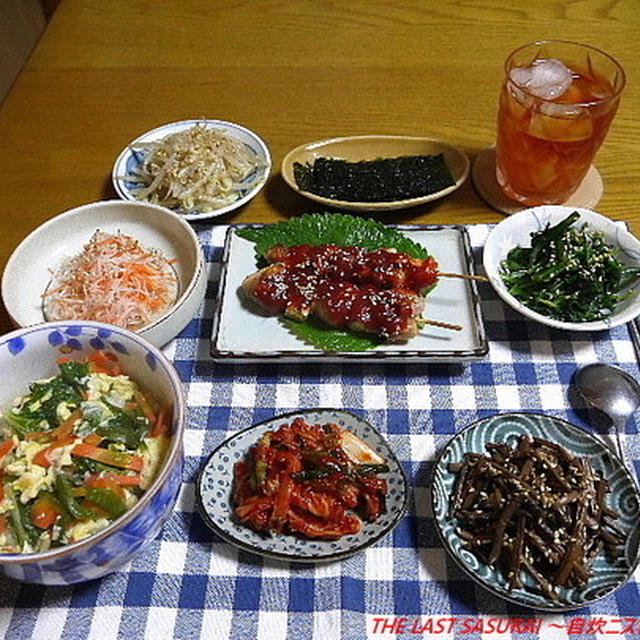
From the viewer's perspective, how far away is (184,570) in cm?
137

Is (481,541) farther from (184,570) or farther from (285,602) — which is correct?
(184,570)

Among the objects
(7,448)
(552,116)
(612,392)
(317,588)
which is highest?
(552,116)

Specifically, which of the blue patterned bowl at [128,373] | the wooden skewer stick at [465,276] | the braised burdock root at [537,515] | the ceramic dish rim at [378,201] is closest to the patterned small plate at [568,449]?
the braised burdock root at [537,515]

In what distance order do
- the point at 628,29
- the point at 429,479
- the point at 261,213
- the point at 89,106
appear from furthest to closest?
1. the point at 628,29
2. the point at 89,106
3. the point at 261,213
4. the point at 429,479

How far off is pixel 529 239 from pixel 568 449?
0.71 m

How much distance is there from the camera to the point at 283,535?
138 cm

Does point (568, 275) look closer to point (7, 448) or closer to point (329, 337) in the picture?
point (329, 337)

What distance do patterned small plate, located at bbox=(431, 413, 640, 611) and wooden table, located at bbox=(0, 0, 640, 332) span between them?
87cm

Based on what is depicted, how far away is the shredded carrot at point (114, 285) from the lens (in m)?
1.76

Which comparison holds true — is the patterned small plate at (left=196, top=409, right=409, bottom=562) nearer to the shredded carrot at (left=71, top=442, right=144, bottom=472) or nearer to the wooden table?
the shredded carrot at (left=71, top=442, right=144, bottom=472)

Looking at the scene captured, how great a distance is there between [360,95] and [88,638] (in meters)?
2.16

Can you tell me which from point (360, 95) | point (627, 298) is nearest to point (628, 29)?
point (360, 95)

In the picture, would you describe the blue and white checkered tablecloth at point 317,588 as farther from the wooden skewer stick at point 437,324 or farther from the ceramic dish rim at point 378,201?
the ceramic dish rim at point 378,201

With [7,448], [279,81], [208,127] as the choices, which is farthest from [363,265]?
[279,81]
